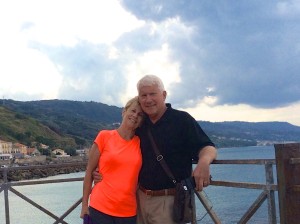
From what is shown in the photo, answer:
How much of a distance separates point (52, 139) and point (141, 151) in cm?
14051

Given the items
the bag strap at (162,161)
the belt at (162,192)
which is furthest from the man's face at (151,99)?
the belt at (162,192)

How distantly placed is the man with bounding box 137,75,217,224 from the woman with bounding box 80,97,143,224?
0.09 meters

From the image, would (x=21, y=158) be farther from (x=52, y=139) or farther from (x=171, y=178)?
(x=171, y=178)

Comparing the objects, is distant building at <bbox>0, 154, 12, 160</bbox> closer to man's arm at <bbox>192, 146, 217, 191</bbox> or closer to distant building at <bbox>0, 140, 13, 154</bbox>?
distant building at <bbox>0, 140, 13, 154</bbox>

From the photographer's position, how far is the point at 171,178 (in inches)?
161

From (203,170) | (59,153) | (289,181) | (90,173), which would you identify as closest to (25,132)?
(59,153)

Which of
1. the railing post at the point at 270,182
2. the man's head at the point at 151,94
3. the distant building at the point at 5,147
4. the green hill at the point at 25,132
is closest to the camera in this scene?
the man's head at the point at 151,94

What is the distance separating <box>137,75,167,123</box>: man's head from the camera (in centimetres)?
403

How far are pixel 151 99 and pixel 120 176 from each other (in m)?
0.75

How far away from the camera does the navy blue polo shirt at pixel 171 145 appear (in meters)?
4.05

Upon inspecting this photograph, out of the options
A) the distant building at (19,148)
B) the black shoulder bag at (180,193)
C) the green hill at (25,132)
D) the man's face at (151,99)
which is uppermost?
the green hill at (25,132)

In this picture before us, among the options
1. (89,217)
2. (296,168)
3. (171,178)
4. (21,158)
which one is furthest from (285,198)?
(21,158)

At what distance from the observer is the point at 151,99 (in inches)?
159

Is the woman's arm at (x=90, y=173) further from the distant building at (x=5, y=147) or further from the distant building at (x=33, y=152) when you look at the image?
the distant building at (x=5, y=147)
